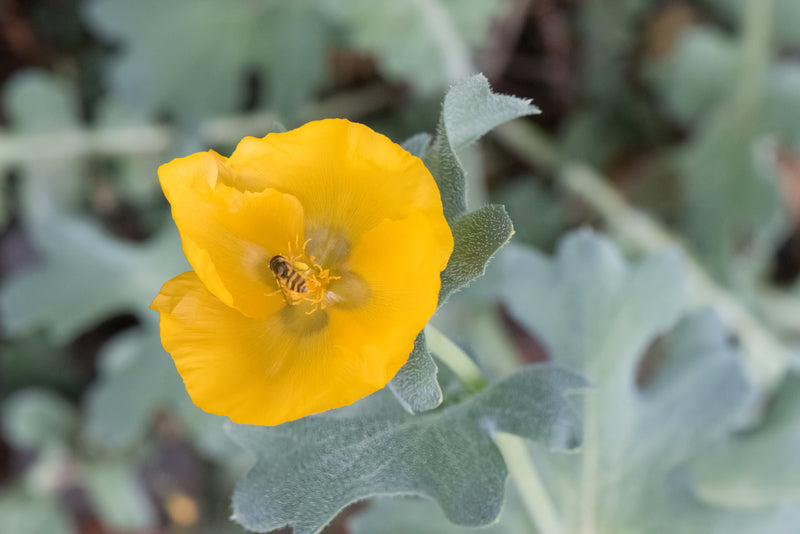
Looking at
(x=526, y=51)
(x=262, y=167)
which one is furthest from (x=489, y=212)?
(x=526, y=51)

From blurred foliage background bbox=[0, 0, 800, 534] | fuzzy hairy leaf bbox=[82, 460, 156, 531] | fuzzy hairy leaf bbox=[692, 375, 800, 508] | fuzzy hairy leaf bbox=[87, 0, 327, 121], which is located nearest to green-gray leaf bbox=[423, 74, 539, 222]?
→ fuzzy hairy leaf bbox=[692, 375, 800, 508]

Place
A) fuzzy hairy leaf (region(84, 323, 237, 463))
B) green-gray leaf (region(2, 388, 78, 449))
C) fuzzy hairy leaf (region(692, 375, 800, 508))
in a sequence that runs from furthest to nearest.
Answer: green-gray leaf (region(2, 388, 78, 449)) < fuzzy hairy leaf (region(84, 323, 237, 463)) < fuzzy hairy leaf (region(692, 375, 800, 508))

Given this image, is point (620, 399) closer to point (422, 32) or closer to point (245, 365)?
point (245, 365)

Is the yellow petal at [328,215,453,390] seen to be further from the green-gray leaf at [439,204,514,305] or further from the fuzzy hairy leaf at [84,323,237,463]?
the fuzzy hairy leaf at [84,323,237,463]

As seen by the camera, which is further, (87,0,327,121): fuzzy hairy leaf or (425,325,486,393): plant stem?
(87,0,327,121): fuzzy hairy leaf

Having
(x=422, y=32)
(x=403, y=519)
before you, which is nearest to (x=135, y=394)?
(x=403, y=519)

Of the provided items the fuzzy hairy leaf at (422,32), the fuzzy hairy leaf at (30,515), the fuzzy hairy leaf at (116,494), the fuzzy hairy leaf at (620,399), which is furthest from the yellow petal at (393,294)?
the fuzzy hairy leaf at (30,515)

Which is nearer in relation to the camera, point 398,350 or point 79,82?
point 398,350

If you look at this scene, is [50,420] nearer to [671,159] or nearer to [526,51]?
[526,51]
